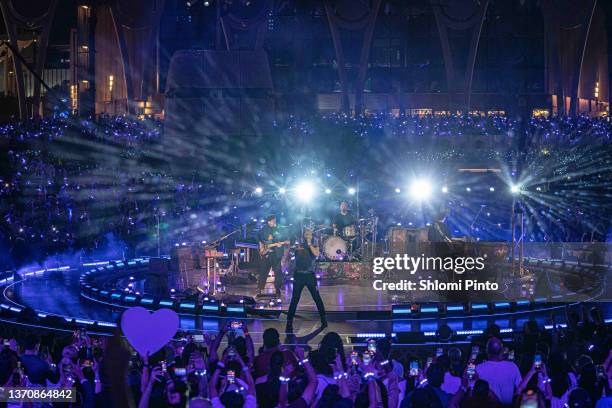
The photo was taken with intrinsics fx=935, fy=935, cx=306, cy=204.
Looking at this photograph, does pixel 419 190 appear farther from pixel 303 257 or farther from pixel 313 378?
pixel 313 378

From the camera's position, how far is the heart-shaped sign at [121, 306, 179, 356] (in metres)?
7.39

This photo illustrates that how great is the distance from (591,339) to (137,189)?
71.2ft

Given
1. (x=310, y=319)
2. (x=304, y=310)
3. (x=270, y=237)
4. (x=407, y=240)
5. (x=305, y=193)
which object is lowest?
(x=310, y=319)

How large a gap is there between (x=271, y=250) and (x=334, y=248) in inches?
113

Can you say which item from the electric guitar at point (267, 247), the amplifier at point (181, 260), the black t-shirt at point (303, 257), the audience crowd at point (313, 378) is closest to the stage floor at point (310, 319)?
the black t-shirt at point (303, 257)

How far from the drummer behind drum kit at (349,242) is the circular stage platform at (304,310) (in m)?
0.71

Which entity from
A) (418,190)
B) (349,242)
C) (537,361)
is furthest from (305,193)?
(537,361)

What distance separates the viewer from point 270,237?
18953 millimetres

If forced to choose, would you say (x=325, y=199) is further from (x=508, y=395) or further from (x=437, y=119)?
(x=508, y=395)

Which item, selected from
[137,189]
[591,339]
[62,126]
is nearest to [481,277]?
[591,339]

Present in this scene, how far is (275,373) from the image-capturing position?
7.64 metres

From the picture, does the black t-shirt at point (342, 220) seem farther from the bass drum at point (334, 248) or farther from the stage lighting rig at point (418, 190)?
the stage lighting rig at point (418, 190)

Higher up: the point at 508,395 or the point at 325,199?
the point at 325,199

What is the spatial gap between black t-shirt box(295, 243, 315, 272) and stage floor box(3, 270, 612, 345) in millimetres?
1151
